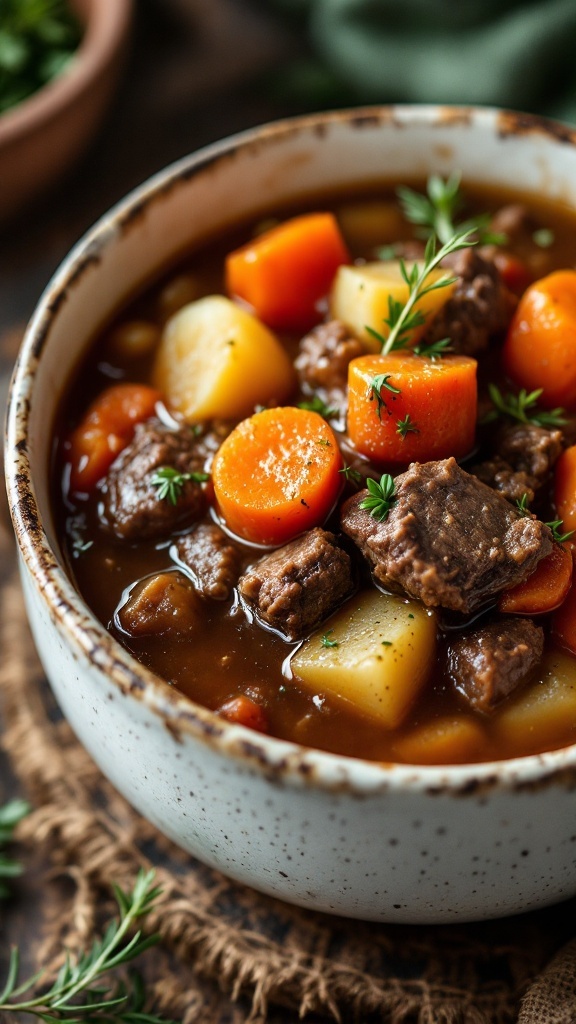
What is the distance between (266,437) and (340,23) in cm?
234

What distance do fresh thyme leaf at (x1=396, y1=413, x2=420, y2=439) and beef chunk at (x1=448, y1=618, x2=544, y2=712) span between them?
1.59 ft

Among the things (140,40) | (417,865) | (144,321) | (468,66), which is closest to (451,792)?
(417,865)

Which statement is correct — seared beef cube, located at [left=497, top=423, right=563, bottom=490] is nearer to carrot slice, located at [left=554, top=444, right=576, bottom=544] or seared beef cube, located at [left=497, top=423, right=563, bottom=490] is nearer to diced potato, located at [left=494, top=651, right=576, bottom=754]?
carrot slice, located at [left=554, top=444, right=576, bottom=544]

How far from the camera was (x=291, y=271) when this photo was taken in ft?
9.96

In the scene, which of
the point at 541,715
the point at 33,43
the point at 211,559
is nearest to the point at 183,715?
the point at 211,559

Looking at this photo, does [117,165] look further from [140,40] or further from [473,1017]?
[473,1017]

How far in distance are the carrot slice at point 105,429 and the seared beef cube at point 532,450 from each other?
96 cm

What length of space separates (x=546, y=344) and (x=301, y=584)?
996 mm

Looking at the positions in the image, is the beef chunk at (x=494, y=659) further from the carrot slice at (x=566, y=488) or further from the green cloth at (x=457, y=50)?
the green cloth at (x=457, y=50)

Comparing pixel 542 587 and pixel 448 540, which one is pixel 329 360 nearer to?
pixel 448 540

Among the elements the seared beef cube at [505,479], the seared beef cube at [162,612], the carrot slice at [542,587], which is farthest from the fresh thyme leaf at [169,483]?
the carrot slice at [542,587]

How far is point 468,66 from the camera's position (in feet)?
13.4

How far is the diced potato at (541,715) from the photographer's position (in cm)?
229

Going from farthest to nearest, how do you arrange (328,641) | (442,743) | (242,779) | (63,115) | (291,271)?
1. (63,115)
2. (291,271)
3. (328,641)
4. (442,743)
5. (242,779)
